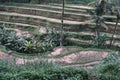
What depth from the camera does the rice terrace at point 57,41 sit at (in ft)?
30.0

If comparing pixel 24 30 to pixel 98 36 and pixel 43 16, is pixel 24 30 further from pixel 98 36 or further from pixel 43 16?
pixel 98 36

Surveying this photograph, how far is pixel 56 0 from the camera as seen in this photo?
23250 mm

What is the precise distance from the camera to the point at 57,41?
16484mm

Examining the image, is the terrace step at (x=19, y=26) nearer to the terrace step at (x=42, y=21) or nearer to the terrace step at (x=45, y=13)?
the terrace step at (x=42, y=21)

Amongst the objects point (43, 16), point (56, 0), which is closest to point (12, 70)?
point (43, 16)

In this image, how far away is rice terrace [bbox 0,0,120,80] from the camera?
9.15 metres

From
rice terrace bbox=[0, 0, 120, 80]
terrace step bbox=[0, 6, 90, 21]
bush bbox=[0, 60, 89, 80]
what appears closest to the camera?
bush bbox=[0, 60, 89, 80]

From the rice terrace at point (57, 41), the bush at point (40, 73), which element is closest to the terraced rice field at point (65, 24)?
the rice terrace at point (57, 41)

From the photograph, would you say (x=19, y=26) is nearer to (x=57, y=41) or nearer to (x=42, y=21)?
(x=42, y=21)

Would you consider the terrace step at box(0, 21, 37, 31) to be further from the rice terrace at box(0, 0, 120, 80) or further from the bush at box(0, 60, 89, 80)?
the bush at box(0, 60, 89, 80)

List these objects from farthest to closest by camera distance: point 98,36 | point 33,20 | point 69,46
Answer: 1. point 33,20
2. point 98,36
3. point 69,46

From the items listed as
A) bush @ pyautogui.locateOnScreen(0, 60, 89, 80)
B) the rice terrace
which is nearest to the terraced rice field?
the rice terrace

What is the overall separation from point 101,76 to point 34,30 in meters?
9.54

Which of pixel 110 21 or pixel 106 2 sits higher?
pixel 106 2
